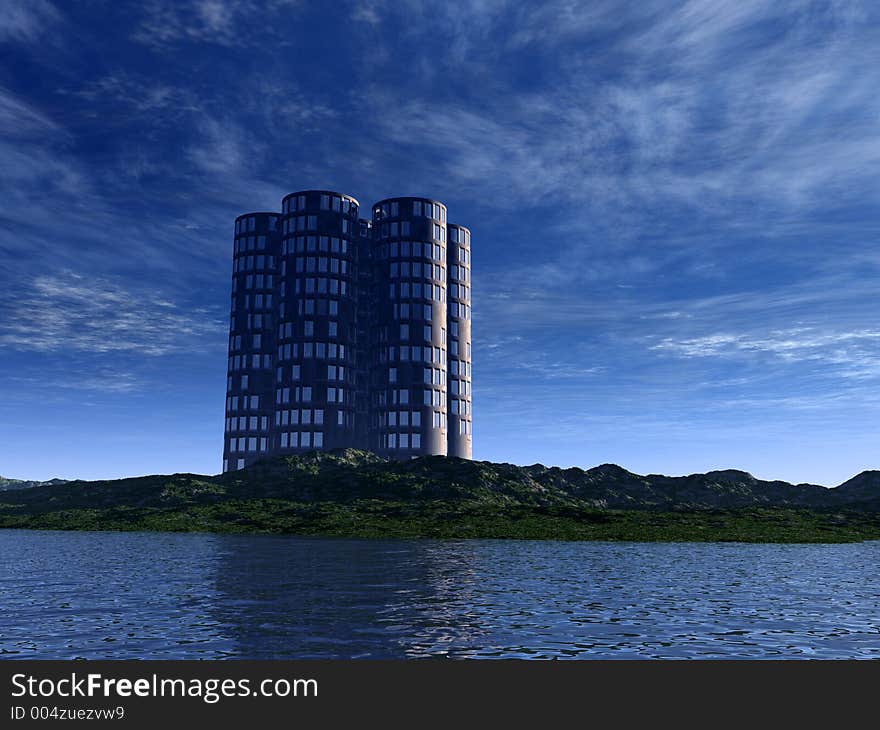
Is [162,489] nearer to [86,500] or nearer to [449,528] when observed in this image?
[86,500]

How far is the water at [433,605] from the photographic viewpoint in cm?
2478

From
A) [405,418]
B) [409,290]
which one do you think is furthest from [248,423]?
[409,290]

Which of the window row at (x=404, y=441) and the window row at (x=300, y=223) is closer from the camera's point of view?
the window row at (x=404, y=441)

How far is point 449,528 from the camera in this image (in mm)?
94812

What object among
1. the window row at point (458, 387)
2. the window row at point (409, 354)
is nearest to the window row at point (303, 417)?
the window row at point (409, 354)

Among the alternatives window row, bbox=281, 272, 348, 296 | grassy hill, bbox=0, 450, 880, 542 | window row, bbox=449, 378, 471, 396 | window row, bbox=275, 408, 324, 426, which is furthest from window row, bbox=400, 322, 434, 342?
grassy hill, bbox=0, 450, 880, 542

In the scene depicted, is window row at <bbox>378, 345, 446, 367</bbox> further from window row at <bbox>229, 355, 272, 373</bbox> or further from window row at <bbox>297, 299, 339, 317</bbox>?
window row at <bbox>229, 355, 272, 373</bbox>

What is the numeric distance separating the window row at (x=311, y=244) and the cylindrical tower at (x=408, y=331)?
33.8ft

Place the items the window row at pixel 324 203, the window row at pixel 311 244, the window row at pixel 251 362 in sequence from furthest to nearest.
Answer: the window row at pixel 251 362 → the window row at pixel 324 203 → the window row at pixel 311 244

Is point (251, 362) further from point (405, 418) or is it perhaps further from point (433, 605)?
point (433, 605)

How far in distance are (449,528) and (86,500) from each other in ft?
252

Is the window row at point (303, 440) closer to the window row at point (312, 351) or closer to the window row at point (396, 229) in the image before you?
the window row at point (312, 351)

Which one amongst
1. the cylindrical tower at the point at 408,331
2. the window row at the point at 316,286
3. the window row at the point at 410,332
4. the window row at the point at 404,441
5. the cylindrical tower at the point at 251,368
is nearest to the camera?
the window row at the point at 404,441

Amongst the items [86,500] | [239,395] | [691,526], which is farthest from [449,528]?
[239,395]
